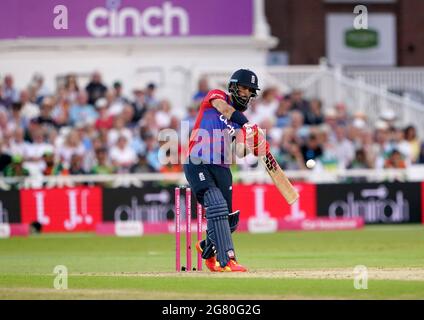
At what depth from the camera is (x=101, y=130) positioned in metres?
23.4

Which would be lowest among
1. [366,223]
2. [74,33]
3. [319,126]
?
[366,223]

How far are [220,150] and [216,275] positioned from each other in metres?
1.23

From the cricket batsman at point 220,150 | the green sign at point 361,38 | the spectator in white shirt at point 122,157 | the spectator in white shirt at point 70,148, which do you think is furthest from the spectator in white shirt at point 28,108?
the green sign at point 361,38

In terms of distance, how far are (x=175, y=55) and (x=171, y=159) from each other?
501 centimetres

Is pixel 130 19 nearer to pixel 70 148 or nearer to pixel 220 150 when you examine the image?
pixel 70 148

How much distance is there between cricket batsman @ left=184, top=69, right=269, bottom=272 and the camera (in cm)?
1281

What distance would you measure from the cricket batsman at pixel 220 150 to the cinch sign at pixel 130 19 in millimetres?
13091

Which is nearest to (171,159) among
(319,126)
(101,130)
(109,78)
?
(101,130)

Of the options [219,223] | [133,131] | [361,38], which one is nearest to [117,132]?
[133,131]

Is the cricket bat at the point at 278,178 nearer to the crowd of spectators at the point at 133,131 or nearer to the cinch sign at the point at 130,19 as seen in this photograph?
the crowd of spectators at the point at 133,131

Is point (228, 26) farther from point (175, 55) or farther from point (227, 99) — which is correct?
point (227, 99)

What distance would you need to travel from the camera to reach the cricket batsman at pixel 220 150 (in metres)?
12.8

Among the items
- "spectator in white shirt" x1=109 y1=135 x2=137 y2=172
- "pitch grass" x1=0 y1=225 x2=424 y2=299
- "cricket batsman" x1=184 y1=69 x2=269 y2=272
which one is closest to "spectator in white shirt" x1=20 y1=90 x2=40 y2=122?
"spectator in white shirt" x1=109 y1=135 x2=137 y2=172

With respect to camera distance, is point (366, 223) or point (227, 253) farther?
point (366, 223)
